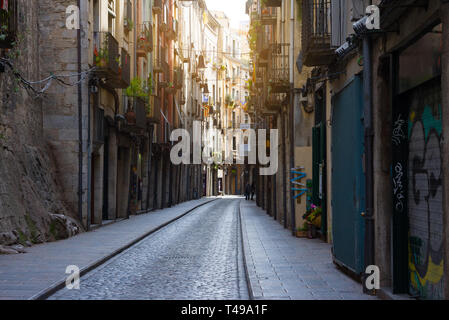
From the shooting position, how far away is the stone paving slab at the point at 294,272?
8.55 metres

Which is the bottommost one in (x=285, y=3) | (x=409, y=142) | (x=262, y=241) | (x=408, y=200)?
(x=262, y=241)

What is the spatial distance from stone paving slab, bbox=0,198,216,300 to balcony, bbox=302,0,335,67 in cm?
586

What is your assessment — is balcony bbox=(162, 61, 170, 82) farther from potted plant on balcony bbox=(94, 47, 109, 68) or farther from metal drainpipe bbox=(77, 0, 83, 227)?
metal drainpipe bbox=(77, 0, 83, 227)

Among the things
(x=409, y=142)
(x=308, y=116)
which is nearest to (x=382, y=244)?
(x=409, y=142)

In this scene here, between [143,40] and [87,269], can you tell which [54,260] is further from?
[143,40]

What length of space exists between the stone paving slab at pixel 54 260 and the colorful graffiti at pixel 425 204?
478cm

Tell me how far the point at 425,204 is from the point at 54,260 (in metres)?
7.36

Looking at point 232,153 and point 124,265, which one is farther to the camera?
point 232,153

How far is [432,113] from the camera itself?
23.3ft

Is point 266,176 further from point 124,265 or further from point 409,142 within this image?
point 409,142

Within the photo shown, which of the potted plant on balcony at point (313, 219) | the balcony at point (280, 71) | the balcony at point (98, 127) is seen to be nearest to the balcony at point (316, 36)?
the potted plant on balcony at point (313, 219)

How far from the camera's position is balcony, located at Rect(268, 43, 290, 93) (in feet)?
66.1

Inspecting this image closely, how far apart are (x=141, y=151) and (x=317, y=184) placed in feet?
49.6

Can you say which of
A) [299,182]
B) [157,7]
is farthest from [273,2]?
[157,7]
